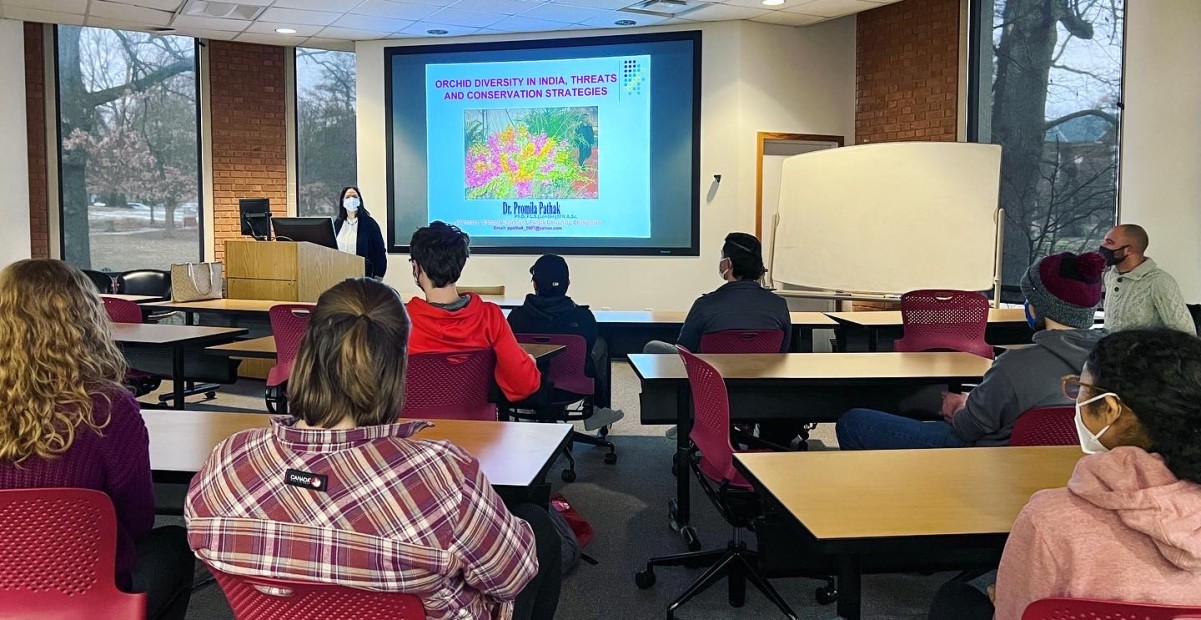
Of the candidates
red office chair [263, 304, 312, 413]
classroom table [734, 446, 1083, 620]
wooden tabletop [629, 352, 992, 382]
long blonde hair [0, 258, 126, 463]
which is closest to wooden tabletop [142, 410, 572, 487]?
long blonde hair [0, 258, 126, 463]

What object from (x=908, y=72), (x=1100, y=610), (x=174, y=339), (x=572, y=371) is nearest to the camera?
(x=1100, y=610)

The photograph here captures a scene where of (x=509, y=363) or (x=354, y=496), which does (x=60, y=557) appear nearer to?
(x=354, y=496)

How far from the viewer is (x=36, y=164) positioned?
28.5 ft

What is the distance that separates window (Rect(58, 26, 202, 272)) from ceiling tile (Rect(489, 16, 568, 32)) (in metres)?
3.54

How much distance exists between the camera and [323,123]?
31.4ft

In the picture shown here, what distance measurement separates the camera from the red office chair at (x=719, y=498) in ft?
8.20

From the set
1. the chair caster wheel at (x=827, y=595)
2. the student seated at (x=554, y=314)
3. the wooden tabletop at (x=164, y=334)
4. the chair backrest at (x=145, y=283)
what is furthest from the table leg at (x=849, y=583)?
the chair backrest at (x=145, y=283)

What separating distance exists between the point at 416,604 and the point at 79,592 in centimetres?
75

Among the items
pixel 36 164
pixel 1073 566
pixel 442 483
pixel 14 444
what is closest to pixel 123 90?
pixel 36 164

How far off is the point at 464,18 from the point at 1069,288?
6.36m

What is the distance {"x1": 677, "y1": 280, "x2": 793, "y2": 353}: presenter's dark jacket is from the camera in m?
Answer: 3.82

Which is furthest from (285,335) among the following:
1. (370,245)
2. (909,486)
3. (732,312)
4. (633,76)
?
(633,76)

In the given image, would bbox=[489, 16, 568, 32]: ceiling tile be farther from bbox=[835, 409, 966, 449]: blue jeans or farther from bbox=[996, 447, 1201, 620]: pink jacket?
bbox=[996, 447, 1201, 620]: pink jacket

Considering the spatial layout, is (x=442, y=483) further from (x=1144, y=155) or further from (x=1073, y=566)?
(x=1144, y=155)
